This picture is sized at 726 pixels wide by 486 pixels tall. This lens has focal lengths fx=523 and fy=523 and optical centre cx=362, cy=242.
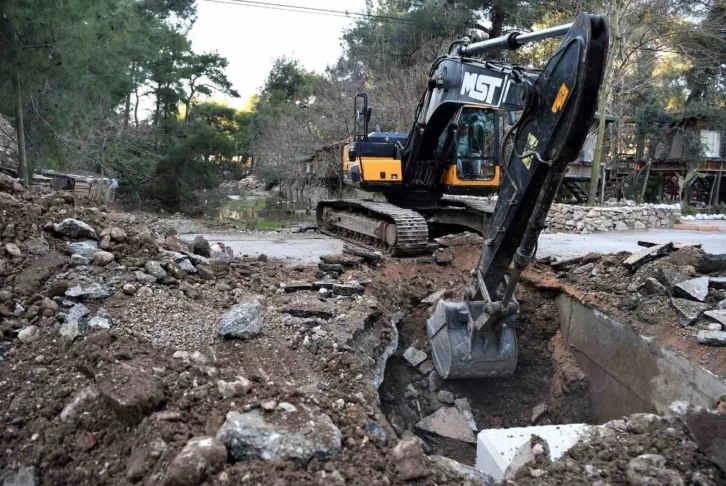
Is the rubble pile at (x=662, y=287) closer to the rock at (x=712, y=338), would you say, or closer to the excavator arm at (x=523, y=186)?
the rock at (x=712, y=338)

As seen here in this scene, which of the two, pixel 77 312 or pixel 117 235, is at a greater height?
pixel 117 235

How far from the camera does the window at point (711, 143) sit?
20.8m

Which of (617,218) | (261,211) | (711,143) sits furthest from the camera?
(261,211)

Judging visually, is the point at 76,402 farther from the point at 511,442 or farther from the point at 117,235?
the point at 511,442

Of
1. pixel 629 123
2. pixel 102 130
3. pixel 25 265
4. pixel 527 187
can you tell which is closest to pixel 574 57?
pixel 527 187

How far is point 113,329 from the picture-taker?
3.54m

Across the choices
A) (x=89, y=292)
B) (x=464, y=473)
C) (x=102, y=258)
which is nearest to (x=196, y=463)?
(x=464, y=473)

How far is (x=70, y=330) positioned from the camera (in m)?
3.45

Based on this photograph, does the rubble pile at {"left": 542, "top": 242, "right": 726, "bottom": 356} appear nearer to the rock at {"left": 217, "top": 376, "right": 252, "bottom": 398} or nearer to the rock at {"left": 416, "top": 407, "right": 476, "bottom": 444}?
the rock at {"left": 416, "top": 407, "right": 476, "bottom": 444}

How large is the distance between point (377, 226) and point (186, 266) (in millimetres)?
3693

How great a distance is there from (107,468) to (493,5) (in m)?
21.0

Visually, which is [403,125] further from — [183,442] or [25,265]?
[183,442]

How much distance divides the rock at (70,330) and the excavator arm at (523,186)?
2.88m

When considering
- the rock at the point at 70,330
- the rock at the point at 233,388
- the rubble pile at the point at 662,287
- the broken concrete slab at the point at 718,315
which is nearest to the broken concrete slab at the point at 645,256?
the rubble pile at the point at 662,287
